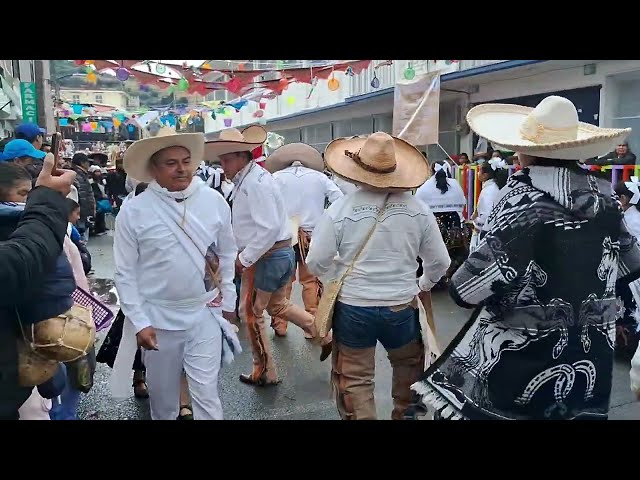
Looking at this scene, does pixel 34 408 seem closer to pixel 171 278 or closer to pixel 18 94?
pixel 171 278

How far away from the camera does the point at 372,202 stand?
312cm

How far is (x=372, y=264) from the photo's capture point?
306cm

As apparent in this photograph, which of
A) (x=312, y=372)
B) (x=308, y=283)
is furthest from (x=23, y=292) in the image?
(x=308, y=283)

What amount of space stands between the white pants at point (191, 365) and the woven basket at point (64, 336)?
26.1 inches

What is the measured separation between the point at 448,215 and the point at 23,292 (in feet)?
21.4

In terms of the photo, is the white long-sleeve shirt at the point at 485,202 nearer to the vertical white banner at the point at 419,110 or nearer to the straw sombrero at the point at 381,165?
the vertical white banner at the point at 419,110

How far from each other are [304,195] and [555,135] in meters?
3.78

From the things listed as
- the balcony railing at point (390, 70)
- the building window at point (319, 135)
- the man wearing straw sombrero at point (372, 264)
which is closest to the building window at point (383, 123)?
Answer: the balcony railing at point (390, 70)

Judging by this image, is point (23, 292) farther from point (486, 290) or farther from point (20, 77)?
point (20, 77)

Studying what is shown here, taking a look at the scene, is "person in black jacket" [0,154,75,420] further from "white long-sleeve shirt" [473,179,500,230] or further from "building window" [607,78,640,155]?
"building window" [607,78,640,155]

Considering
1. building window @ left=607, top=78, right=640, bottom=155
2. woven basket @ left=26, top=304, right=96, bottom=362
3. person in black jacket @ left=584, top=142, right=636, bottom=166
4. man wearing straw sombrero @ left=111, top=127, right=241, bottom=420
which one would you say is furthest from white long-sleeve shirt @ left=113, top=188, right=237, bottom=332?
building window @ left=607, top=78, right=640, bottom=155

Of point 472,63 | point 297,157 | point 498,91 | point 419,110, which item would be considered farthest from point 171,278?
point 498,91

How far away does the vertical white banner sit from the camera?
7.83 m

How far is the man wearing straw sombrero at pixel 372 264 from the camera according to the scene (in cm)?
307
